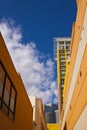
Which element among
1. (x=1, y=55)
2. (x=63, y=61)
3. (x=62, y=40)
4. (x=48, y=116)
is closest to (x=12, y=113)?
(x=1, y=55)

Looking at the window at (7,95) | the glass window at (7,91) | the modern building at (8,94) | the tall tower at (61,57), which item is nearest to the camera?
the modern building at (8,94)

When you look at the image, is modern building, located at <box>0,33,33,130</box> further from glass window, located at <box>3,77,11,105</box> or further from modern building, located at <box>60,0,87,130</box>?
modern building, located at <box>60,0,87,130</box>

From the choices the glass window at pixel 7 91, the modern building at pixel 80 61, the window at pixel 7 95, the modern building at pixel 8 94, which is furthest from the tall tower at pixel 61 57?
the glass window at pixel 7 91

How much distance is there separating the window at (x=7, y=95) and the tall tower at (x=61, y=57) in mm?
48791

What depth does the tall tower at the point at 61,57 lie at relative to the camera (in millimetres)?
71000

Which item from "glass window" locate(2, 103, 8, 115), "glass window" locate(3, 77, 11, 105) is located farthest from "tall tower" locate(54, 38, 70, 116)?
"glass window" locate(2, 103, 8, 115)

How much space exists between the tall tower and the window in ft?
160

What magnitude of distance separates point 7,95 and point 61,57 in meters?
67.4

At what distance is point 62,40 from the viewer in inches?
3563

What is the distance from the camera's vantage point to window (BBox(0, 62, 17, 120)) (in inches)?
508

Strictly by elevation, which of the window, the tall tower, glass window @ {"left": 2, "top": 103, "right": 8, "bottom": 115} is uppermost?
the tall tower

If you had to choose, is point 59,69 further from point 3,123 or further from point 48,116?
point 3,123

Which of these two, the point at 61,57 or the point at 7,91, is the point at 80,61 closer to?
the point at 7,91

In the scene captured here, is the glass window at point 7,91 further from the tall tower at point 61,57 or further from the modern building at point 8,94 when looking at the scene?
the tall tower at point 61,57
